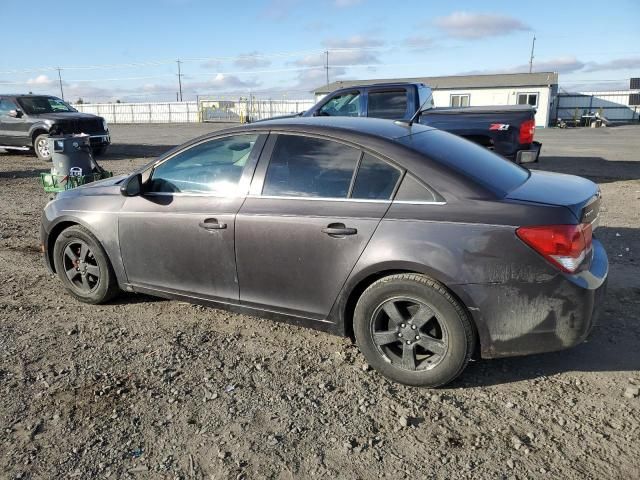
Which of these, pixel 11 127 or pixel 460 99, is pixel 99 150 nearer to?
pixel 11 127

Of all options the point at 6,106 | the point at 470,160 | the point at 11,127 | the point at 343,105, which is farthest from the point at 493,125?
the point at 6,106

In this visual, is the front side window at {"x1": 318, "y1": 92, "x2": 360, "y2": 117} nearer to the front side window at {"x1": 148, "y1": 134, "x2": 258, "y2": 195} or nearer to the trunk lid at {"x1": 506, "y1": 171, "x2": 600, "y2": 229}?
the front side window at {"x1": 148, "y1": 134, "x2": 258, "y2": 195}

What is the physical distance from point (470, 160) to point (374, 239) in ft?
3.01

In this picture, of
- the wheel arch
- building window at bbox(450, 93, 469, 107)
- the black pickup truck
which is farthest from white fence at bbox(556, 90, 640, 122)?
the wheel arch

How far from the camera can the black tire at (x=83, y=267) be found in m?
4.43

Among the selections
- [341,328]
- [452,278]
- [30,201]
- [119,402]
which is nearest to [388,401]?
[341,328]

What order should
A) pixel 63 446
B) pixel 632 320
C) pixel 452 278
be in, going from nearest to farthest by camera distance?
pixel 63 446
pixel 452 278
pixel 632 320

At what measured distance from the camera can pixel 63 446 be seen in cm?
277

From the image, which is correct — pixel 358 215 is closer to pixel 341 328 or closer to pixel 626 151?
pixel 341 328

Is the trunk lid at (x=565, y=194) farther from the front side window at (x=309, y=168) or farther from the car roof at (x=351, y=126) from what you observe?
the front side window at (x=309, y=168)

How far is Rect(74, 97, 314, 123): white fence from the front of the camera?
147 ft

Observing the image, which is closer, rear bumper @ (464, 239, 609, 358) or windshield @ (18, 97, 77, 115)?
rear bumper @ (464, 239, 609, 358)

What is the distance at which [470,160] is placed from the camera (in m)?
3.51

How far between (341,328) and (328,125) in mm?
1420
